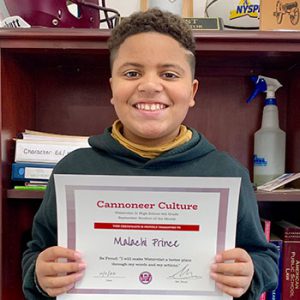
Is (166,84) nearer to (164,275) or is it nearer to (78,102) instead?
(164,275)

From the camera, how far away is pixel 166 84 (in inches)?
25.4

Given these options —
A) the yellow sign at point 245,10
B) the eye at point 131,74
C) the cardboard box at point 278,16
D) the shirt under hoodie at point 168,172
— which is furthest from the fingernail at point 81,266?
the yellow sign at point 245,10

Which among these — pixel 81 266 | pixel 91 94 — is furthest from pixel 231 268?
pixel 91 94

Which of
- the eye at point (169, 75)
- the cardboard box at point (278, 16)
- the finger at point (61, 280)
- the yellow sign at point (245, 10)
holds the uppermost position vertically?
the yellow sign at point (245, 10)

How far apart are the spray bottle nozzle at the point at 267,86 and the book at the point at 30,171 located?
0.57m

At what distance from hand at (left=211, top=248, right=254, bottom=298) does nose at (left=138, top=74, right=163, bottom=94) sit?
11.4 inches

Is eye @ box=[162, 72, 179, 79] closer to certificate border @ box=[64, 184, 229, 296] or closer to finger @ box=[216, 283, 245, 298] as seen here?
certificate border @ box=[64, 184, 229, 296]

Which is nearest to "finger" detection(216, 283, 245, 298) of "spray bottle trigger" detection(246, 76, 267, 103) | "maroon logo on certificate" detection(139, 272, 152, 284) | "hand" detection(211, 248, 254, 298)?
"hand" detection(211, 248, 254, 298)

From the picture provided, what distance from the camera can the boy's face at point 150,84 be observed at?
0.64 metres

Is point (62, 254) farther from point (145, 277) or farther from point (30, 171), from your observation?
point (30, 171)

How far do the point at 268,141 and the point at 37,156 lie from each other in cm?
58

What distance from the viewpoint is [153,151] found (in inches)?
27.2

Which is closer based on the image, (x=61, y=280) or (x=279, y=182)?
(x=61, y=280)

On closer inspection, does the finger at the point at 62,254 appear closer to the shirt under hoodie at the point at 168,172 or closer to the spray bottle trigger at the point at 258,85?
the shirt under hoodie at the point at 168,172
